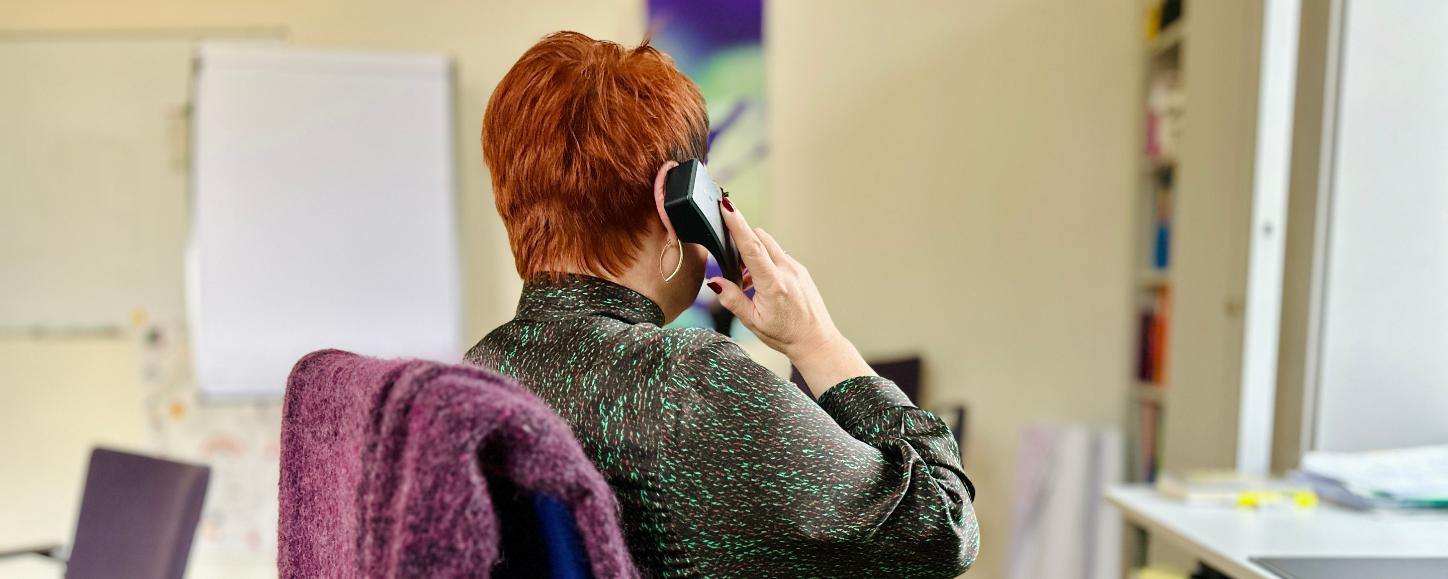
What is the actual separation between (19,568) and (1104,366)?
331 centimetres

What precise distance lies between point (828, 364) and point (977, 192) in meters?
1.96

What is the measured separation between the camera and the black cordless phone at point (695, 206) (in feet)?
2.54

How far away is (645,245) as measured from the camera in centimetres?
85

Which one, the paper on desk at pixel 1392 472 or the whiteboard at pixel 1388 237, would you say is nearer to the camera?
the paper on desk at pixel 1392 472

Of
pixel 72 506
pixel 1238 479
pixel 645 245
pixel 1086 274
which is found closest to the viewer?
pixel 645 245

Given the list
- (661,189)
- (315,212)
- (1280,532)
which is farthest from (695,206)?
(315,212)

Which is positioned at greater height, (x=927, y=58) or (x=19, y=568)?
(x=927, y=58)

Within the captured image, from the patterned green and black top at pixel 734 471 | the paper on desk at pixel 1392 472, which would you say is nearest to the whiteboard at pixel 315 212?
the patterned green and black top at pixel 734 471

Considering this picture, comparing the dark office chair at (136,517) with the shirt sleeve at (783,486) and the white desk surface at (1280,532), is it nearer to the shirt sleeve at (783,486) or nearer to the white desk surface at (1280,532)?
the shirt sleeve at (783,486)

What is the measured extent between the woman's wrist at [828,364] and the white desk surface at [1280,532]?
0.68m

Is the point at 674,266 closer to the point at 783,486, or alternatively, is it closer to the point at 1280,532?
the point at 783,486

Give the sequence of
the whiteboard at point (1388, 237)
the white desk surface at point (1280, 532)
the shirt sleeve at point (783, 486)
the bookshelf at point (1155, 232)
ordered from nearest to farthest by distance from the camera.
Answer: the shirt sleeve at point (783, 486), the white desk surface at point (1280, 532), the whiteboard at point (1388, 237), the bookshelf at point (1155, 232)

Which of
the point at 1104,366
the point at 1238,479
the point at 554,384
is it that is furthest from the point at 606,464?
the point at 1104,366

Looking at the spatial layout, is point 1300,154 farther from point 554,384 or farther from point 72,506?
point 72,506
